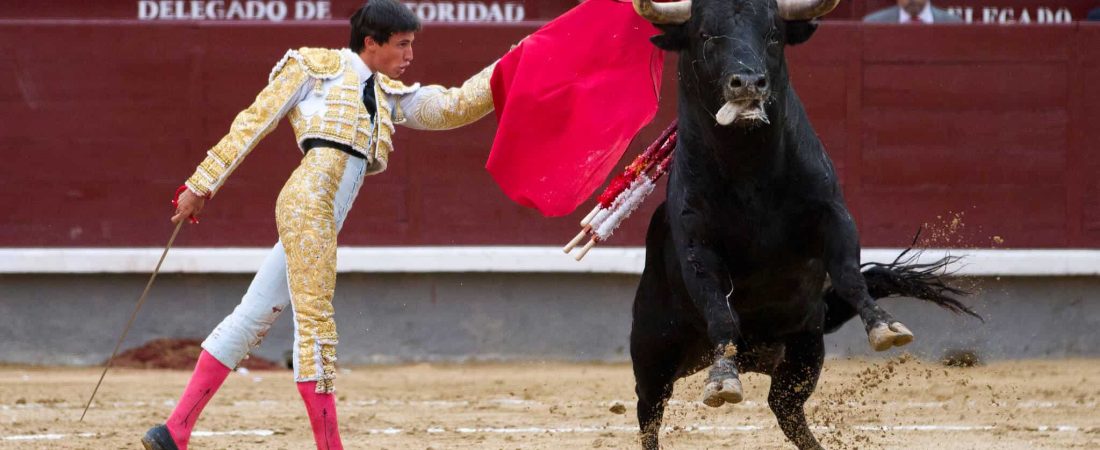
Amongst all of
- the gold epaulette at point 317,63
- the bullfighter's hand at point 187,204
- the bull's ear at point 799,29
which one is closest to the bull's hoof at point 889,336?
the bull's ear at point 799,29

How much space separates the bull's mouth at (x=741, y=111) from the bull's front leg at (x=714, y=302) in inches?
17.4

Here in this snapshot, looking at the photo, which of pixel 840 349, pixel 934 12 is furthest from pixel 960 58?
pixel 840 349

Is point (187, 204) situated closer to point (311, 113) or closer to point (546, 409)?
point (311, 113)

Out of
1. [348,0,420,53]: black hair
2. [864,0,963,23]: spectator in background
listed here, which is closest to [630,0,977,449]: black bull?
[348,0,420,53]: black hair

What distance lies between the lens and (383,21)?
4062 mm

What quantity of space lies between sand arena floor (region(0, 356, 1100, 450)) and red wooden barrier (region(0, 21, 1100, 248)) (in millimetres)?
686

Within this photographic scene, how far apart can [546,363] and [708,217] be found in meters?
3.68

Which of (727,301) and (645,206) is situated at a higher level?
(727,301)

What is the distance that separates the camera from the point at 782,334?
4.43 meters

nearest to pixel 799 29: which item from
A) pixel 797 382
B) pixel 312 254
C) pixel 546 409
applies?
pixel 797 382

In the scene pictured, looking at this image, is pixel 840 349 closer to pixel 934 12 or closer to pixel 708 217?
pixel 934 12

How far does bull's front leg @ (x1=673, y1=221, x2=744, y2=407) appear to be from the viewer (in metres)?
3.71

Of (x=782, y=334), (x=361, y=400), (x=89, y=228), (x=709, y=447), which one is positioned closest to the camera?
(x=782, y=334)

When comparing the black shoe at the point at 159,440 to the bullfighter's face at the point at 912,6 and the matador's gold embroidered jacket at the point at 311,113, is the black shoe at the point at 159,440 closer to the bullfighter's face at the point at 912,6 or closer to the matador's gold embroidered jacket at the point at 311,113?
the matador's gold embroidered jacket at the point at 311,113
